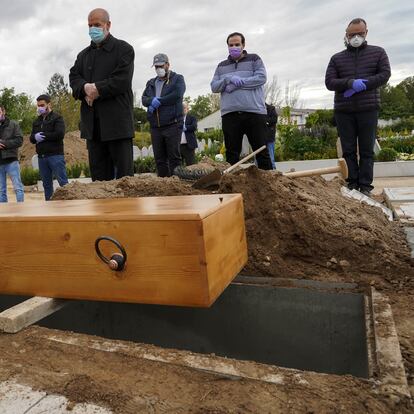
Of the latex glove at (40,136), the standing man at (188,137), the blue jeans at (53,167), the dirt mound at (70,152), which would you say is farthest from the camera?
the dirt mound at (70,152)

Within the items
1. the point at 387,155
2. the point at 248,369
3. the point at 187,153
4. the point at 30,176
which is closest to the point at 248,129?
the point at 187,153

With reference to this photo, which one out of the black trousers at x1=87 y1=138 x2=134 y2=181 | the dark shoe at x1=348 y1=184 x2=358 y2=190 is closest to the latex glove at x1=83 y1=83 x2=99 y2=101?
the black trousers at x1=87 y1=138 x2=134 y2=181

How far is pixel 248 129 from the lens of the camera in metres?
5.14

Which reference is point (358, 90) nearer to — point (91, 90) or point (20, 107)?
point (91, 90)

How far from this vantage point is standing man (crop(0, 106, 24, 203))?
6.81 meters

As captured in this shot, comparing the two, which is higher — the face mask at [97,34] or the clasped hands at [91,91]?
the face mask at [97,34]

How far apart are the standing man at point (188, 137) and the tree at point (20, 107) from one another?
827 inches

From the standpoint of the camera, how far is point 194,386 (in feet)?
4.40

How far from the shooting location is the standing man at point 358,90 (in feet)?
15.9

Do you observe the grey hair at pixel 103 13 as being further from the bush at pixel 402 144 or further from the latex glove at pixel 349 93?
the bush at pixel 402 144

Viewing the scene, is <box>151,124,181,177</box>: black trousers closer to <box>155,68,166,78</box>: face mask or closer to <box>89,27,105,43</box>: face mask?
<box>155,68,166,78</box>: face mask

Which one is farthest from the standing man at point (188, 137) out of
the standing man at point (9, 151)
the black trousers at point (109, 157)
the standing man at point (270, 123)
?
the black trousers at point (109, 157)

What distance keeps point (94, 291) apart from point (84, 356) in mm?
359

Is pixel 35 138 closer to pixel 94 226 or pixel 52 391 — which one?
pixel 94 226
